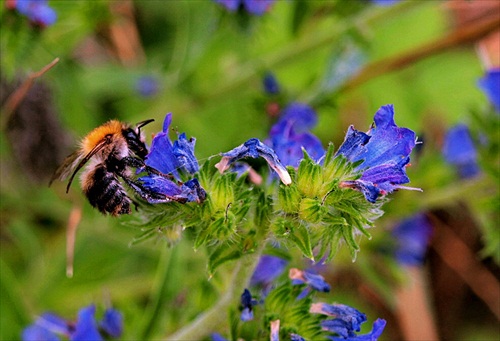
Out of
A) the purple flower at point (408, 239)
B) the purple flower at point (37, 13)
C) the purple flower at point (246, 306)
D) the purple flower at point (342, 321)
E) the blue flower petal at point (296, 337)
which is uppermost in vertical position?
the purple flower at point (37, 13)

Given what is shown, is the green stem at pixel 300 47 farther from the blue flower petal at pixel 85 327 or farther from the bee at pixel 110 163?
the blue flower petal at pixel 85 327

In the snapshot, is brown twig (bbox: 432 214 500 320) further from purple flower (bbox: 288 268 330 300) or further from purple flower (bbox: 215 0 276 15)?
purple flower (bbox: 288 268 330 300)

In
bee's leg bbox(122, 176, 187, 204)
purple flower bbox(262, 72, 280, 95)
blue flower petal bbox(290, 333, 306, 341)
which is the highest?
purple flower bbox(262, 72, 280, 95)

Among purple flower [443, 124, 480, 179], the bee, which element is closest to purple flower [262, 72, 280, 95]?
purple flower [443, 124, 480, 179]

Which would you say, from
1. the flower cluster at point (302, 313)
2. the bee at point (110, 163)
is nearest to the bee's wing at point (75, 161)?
the bee at point (110, 163)

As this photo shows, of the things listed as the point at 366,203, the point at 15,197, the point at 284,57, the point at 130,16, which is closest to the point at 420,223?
the point at 284,57

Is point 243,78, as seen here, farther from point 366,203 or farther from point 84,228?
point 366,203
